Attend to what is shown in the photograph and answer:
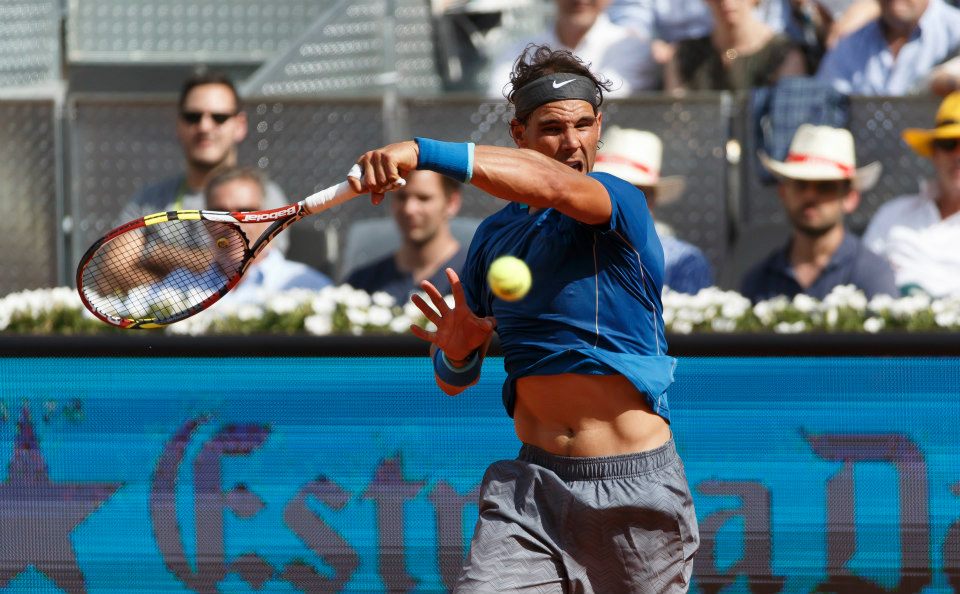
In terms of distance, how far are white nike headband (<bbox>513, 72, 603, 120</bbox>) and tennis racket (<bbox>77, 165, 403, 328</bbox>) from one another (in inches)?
23.9

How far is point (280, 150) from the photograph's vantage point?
753cm

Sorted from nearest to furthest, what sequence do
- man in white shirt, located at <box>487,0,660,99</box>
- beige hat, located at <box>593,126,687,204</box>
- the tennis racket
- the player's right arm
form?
the tennis racket, the player's right arm, beige hat, located at <box>593,126,687,204</box>, man in white shirt, located at <box>487,0,660,99</box>

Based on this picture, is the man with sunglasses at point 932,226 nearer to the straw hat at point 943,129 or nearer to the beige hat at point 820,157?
the straw hat at point 943,129

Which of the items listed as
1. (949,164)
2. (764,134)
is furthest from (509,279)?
(764,134)

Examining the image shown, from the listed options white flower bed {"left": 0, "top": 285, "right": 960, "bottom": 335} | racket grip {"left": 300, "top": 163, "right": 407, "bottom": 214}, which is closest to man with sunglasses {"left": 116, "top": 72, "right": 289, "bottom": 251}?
white flower bed {"left": 0, "top": 285, "right": 960, "bottom": 335}

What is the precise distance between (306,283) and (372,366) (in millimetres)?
2161

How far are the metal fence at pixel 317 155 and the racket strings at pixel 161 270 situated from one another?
8.97 feet

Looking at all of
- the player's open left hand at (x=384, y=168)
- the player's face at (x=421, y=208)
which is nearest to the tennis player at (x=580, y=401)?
the player's open left hand at (x=384, y=168)

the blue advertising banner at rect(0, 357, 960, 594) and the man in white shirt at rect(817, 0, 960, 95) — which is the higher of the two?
the man in white shirt at rect(817, 0, 960, 95)

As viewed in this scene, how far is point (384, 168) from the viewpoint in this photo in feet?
9.45

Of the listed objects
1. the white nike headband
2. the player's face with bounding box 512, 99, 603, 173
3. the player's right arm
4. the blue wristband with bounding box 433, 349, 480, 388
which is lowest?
the blue wristband with bounding box 433, 349, 480, 388

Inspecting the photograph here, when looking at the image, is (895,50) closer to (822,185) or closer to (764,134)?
(764,134)

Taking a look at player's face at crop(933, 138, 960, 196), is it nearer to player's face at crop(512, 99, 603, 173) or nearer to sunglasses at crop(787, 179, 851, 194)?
sunglasses at crop(787, 179, 851, 194)

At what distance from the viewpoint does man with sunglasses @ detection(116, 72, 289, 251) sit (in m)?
7.06
